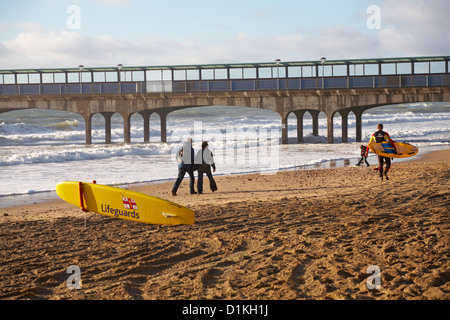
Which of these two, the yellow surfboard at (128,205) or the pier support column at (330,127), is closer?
the yellow surfboard at (128,205)

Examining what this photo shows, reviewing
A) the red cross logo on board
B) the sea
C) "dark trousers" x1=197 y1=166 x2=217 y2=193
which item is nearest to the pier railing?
the sea

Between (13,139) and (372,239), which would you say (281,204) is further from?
(13,139)

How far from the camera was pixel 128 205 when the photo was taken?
9.95m

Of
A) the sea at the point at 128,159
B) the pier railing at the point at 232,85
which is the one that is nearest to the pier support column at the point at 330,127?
the sea at the point at 128,159

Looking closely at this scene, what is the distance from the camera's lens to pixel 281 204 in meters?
11.6

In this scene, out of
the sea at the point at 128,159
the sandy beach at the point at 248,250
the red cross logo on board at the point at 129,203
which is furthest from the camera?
the sea at the point at 128,159

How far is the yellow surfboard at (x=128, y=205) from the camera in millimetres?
9711

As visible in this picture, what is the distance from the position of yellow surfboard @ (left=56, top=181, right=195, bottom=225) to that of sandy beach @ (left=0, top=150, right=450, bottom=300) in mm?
234

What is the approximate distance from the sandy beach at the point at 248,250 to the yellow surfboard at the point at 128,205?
0.23 metres

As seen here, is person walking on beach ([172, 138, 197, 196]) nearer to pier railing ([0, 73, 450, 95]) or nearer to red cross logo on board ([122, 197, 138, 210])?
red cross logo on board ([122, 197, 138, 210])

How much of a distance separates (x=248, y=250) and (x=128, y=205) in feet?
10.0

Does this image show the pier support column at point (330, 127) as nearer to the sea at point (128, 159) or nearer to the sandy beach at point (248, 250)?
the sea at point (128, 159)

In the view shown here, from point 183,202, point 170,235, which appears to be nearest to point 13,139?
point 183,202
